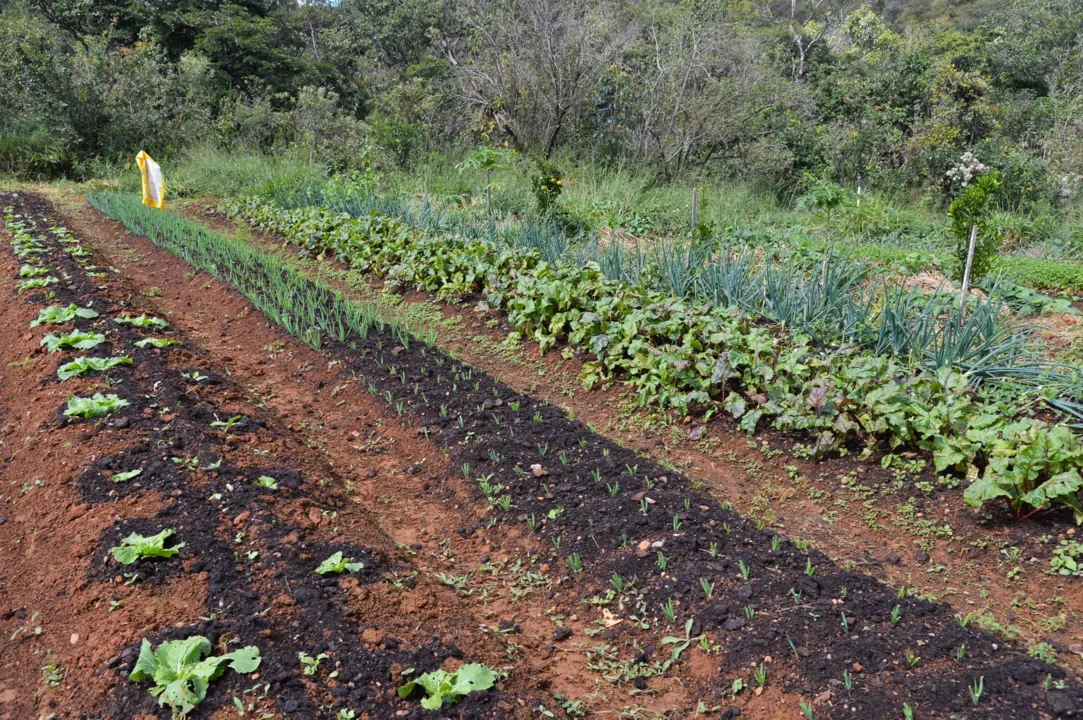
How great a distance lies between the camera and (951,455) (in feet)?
11.0

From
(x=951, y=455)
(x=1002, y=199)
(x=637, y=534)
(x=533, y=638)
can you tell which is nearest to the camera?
(x=533, y=638)

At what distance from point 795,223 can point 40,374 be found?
8850 millimetres

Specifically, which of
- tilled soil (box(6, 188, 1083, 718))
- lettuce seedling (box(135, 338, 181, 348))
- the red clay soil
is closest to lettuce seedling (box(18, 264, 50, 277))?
lettuce seedling (box(135, 338, 181, 348))

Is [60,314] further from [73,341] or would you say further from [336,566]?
[336,566]

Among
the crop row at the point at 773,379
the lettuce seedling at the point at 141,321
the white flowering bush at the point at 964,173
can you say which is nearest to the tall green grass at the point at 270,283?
the lettuce seedling at the point at 141,321

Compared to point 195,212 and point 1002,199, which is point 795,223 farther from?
point 195,212

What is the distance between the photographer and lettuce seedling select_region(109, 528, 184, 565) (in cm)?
274

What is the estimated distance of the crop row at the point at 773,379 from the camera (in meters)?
3.14

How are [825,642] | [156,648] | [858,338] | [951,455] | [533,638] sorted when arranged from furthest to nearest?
[858,338] → [951,455] → [533,638] → [825,642] → [156,648]

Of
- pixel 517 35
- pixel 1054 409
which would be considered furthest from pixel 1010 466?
pixel 517 35

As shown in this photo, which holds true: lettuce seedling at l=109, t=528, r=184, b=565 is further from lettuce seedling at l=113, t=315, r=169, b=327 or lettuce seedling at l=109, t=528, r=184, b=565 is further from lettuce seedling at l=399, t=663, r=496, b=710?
lettuce seedling at l=113, t=315, r=169, b=327

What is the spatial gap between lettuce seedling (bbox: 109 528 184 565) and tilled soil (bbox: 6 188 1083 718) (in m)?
0.05

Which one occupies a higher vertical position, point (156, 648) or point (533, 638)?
point (156, 648)

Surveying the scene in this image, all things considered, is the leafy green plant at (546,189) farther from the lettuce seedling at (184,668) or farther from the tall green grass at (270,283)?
the lettuce seedling at (184,668)
